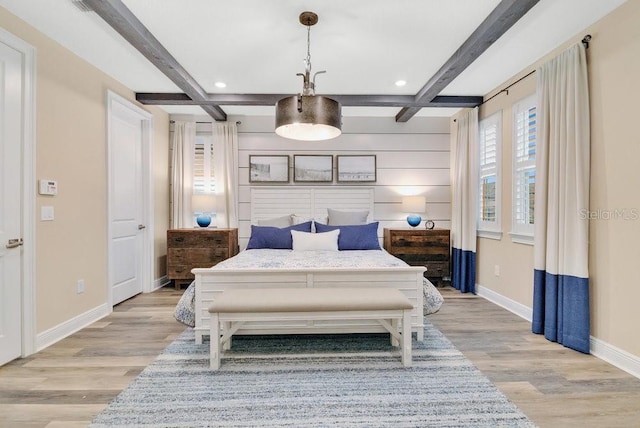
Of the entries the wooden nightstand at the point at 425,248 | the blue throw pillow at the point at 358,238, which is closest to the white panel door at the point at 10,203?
the blue throw pillow at the point at 358,238

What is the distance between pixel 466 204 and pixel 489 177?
1.41ft

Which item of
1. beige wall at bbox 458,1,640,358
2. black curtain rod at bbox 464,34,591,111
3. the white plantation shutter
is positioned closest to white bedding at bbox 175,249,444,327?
beige wall at bbox 458,1,640,358

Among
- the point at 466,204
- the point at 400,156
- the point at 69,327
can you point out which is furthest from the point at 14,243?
the point at 466,204

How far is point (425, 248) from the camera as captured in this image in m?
4.54

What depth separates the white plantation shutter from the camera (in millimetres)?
4922

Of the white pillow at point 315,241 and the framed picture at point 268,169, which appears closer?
the white pillow at point 315,241

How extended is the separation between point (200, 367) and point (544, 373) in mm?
A: 2292

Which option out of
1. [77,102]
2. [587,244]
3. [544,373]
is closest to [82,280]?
[77,102]

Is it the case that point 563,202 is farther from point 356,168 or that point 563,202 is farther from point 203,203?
point 203,203

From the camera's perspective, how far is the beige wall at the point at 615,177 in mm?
2244

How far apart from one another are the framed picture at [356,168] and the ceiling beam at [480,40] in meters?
1.30

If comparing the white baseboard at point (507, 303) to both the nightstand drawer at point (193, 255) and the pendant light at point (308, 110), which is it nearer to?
the pendant light at point (308, 110)

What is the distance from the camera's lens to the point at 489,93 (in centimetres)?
409

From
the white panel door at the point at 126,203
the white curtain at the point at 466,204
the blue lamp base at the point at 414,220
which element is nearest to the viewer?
the white panel door at the point at 126,203
